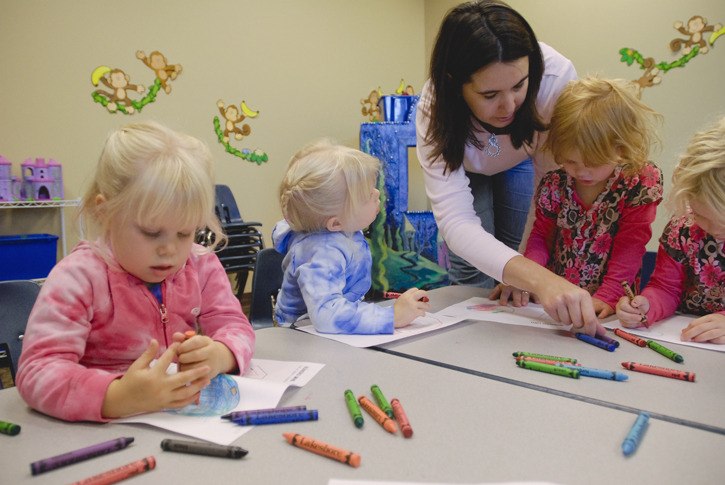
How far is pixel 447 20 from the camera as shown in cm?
129

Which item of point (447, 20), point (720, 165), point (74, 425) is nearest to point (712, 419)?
point (720, 165)

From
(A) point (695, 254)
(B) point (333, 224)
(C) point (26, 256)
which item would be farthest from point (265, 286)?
(C) point (26, 256)

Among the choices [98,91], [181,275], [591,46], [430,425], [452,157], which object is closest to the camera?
[430,425]

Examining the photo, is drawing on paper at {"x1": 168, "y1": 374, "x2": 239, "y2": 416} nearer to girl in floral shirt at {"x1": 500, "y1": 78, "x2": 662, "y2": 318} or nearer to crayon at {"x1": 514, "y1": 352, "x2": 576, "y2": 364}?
crayon at {"x1": 514, "y1": 352, "x2": 576, "y2": 364}

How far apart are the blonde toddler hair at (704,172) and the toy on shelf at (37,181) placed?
9.38ft

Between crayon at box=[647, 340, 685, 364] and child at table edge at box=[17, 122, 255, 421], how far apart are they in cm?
72

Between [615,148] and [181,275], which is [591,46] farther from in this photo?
[181,275]

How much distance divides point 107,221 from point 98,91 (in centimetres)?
268

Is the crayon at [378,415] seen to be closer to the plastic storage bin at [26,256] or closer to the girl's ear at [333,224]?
the girl's ear at [333,224]

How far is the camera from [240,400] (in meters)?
0.79

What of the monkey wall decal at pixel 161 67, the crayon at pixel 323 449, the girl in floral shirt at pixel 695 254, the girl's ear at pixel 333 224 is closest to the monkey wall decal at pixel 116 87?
the monkey wall decal at pixel 161 67

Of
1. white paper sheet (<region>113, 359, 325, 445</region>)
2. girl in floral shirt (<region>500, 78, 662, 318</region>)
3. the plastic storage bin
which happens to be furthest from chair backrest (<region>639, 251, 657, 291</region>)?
the plastic storage bin

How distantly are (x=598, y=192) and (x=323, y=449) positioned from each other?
1.10m

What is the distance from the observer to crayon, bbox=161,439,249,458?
63 cm
